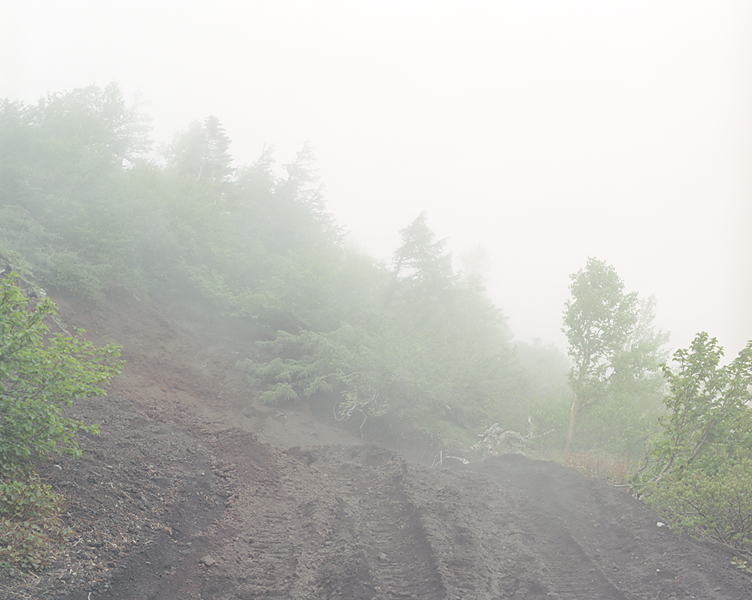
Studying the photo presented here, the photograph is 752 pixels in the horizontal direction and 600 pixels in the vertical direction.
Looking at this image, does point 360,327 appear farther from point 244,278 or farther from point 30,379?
point 30,379

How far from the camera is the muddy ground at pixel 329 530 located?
464cm

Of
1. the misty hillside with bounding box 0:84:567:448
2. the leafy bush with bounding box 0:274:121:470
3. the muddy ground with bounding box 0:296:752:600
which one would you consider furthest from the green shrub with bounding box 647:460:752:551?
the misty hillside with bounding box 0:84:567:448

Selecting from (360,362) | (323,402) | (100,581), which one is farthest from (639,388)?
(100,581)

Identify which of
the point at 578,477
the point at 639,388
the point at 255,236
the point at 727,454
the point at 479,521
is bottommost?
the point at 479,521

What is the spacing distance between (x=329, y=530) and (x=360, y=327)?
43.7ft

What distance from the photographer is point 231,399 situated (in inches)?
635

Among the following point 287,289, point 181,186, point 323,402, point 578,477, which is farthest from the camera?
point 181,186

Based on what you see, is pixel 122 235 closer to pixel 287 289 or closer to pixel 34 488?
pixel 287 289

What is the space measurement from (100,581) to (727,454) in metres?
8.82

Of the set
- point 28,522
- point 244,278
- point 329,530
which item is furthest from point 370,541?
point 244,278

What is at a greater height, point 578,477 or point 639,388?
point 639,388

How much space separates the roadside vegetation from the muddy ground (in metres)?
1.28

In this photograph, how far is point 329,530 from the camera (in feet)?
21.6

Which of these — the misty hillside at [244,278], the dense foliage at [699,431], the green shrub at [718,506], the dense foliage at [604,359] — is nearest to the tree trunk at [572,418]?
the dense foliage at [604,359]
